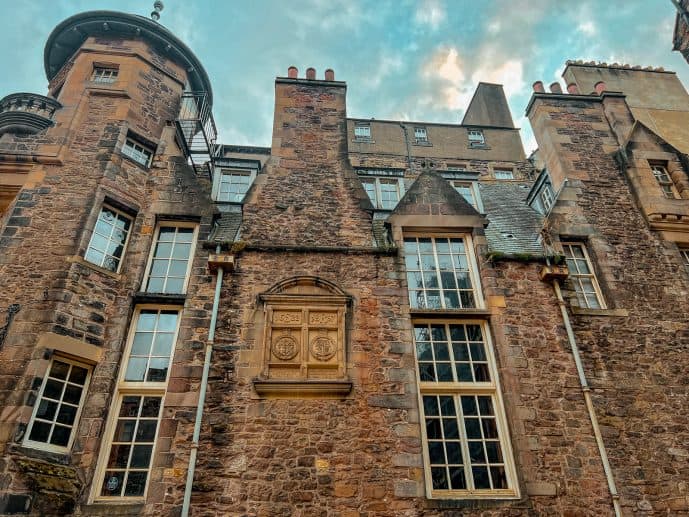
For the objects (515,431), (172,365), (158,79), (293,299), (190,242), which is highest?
(158,79)

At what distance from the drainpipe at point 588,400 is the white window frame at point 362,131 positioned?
660 inches

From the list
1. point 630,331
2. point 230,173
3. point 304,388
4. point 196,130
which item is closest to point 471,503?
point 304,388

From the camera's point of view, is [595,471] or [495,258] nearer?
[595,471]

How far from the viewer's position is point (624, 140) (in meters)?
12.9

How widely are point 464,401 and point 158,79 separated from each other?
11781mm

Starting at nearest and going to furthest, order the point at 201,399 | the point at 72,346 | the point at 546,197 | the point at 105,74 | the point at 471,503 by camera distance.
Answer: the point at 471,503 < the point at 201,399 < the point at 72,346 < the point at 105,74 < the point at 546,197

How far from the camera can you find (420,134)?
25.2 metres

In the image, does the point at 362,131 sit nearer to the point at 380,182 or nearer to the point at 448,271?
the point at 380,182

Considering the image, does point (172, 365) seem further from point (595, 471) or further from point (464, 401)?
point (595, 471)

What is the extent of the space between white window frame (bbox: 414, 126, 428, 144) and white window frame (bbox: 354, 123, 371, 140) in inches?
103

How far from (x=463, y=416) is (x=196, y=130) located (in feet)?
36.2

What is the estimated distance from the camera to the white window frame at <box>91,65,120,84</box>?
1244 centimetres

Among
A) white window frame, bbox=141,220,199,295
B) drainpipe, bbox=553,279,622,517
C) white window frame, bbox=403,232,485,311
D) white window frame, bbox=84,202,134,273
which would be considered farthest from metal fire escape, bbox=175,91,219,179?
drainpipe, bbox=553,279,622,517

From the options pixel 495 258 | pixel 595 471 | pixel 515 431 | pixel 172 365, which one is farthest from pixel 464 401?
pixel 172 365
